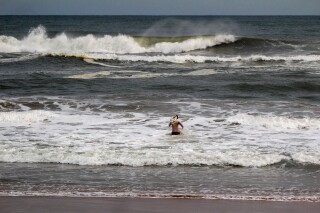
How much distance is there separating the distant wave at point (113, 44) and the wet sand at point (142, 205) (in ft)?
111

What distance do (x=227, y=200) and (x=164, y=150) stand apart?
3.67 metres

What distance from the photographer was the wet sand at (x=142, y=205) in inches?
342

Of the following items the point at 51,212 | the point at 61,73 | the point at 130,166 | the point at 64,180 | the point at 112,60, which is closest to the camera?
the point at 51,212

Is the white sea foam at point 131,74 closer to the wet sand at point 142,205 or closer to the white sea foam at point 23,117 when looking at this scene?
the white sea foam at point 23,117

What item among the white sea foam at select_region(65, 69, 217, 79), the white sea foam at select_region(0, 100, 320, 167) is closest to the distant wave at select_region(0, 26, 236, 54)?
the white sea foam at select_region(65, 69, 217, 79)

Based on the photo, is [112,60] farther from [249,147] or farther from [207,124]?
[249,147]

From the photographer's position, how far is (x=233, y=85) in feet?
78.4

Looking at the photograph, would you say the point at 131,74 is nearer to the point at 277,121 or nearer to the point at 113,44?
the point at 277,121

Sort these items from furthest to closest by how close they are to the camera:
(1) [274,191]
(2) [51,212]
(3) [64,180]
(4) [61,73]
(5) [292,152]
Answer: (4) [61,73] < (5) [292,152] < (3) [64,180] < (1) [274,191] < (2) [51,212]

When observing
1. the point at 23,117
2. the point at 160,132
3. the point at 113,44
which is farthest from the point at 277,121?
the point at 113,44

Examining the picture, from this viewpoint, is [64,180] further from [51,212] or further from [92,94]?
[92,94]

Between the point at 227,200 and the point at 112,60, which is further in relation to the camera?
the point at 112,60

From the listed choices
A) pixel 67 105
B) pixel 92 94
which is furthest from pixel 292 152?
pixel 92 94

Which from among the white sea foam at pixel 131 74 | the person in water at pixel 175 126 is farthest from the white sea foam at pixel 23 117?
the white sea foam at pixel 131 74
